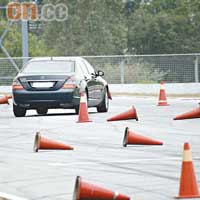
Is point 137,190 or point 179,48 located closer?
point 137,190

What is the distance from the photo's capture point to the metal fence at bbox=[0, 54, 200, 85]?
45.0 metres

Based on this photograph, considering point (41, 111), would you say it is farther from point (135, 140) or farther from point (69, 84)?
point (135, 140)

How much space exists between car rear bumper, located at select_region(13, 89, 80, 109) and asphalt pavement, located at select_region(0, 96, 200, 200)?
726 mm

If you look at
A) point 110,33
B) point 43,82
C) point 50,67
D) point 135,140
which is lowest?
point 110,33

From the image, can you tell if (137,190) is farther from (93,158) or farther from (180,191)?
(93,158)

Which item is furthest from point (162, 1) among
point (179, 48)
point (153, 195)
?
point (153, 195)

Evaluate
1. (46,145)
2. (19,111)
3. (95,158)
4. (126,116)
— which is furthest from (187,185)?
(19,111)

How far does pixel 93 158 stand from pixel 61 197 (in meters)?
4.18

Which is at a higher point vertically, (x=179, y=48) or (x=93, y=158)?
(x=93, y=158)

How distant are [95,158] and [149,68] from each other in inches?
1243

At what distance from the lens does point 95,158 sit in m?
15.0

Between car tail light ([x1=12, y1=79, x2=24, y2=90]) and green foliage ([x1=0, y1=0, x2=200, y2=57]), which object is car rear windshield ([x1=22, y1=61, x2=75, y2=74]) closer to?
car tail light ([x1=12, y1=79, x2=24, y2=90])

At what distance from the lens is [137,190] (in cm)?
1130

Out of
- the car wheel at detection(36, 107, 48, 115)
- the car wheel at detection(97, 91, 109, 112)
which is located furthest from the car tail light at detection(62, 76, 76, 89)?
the car wheel at detection(36, 107, 48, 115)
